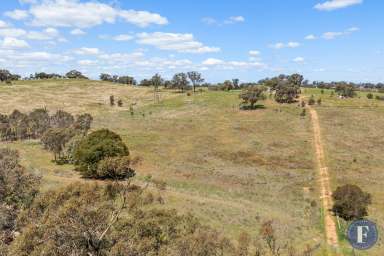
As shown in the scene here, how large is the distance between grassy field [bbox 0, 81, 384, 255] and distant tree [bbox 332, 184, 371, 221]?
2535mm

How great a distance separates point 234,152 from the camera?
282 feet

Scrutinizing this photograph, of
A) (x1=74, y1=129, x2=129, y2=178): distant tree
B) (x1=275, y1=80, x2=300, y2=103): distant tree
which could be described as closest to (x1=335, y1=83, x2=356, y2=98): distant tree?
(x1=275, y1=80, x2=300, y2=103): distant tree

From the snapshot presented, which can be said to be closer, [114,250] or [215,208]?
[114,250]

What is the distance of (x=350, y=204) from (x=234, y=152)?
37.3 meters

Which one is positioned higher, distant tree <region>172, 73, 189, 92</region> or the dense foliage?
distant tree <region>172, 73, 189, 92</region>

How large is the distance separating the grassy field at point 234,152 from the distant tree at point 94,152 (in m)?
2.65

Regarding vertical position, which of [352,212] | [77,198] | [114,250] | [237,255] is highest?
[77,198]

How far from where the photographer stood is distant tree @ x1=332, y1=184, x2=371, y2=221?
1983 inches

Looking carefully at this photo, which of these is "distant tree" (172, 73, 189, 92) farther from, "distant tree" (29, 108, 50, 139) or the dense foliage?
the dense foliage

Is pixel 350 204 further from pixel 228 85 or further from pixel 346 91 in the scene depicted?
pixel 228 85

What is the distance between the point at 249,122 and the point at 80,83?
10794 centimetres

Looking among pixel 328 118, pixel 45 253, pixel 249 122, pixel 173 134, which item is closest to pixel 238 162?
pixel 173 134

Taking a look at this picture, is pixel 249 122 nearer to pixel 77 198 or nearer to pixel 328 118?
pixel 328 118

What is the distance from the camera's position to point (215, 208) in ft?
156
